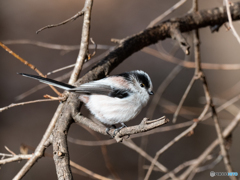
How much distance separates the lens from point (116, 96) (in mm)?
1790

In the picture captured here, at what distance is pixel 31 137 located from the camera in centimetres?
351

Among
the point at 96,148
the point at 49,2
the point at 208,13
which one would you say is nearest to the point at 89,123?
the point at 208,13

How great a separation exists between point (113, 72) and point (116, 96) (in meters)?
2.19

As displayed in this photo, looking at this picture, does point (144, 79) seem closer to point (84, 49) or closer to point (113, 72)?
point (84, 49)

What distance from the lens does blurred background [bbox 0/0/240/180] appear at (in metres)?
3.49

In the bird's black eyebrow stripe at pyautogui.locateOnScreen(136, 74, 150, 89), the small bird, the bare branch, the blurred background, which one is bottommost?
the bare branch

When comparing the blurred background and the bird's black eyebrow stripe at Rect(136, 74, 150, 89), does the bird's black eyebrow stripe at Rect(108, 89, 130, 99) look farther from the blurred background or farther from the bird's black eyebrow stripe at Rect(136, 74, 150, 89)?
the blurred background

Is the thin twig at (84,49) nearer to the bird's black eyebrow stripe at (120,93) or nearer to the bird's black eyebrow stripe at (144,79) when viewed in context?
the bird's black eyebrow stripe at (120,93)

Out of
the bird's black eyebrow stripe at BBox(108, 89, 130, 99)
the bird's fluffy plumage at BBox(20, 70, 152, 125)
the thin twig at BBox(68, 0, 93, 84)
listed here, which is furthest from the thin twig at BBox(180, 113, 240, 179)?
the thin twig at BBox(68, 0, 93, 84)

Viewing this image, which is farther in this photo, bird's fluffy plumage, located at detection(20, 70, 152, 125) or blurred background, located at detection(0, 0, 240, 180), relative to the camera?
blurred background, located at detection(0, 0, 240, 180)

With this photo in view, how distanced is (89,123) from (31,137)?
7.82ft

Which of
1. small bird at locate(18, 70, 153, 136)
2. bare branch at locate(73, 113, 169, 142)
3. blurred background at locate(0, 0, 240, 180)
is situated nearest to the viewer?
bare branch at locate(73, 113, 169, 142)

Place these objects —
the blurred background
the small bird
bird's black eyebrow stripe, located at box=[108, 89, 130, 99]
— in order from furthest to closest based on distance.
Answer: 1. the blurred background
2. bird's black eyebrow stripe, located at box=[108, 89, 130, 99]
3. the small bird

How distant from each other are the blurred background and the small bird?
114 cm
